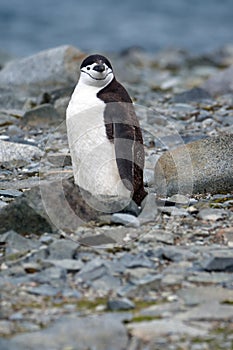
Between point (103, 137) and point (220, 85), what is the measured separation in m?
8.42

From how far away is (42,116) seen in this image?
40.6 ft

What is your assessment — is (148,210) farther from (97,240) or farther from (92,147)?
(97,240)

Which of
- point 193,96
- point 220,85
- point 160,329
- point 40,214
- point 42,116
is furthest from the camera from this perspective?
point 220,85

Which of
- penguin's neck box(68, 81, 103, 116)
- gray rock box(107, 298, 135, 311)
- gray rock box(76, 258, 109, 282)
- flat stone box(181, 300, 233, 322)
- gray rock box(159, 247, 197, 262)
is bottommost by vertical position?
flat stone box(181, 300, 233, 322)

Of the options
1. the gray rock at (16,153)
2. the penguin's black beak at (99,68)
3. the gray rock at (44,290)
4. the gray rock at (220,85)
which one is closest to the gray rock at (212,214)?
the penguin's black beak at (99,68)

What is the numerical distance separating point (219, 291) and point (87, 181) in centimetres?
220

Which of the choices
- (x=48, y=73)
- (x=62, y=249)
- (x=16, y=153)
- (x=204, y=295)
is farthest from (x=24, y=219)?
(x=48, y=73)

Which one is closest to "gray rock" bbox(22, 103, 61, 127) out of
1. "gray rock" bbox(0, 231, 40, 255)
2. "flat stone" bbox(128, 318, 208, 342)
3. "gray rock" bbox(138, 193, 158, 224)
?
"gray rock" bbox(138, 193, 158, 224)

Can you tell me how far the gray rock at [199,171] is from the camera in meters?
8.44

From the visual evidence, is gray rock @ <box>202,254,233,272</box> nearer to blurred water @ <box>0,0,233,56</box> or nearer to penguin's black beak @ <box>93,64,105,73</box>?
penguin's black beak @ <box>93,64,105,73</box>

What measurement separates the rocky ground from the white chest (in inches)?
13.3

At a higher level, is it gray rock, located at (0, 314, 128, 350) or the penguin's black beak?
the penguin's black beak

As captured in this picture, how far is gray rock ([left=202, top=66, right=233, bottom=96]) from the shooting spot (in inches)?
603

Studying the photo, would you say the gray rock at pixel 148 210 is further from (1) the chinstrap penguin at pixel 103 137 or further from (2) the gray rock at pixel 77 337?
(2) the gray rock at pixel 77 337
